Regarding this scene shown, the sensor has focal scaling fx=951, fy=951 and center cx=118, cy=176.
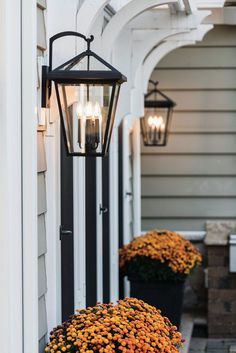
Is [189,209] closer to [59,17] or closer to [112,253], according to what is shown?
[112,253]

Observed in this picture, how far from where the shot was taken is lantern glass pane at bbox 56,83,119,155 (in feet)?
12.2

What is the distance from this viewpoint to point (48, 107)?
3832mm

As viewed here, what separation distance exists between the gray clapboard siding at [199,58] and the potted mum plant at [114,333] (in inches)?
177

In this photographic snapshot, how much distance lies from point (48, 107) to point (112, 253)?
3.02 m

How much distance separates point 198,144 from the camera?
27.1 feet

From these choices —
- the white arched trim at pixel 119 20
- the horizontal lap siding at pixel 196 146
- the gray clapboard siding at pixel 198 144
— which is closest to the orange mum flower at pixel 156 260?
the horizontal lap siding at pixel 196 146

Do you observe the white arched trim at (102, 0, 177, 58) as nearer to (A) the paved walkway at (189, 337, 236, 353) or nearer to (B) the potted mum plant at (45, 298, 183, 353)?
(B) the potted mum plant at (45, 298, 183, 353)

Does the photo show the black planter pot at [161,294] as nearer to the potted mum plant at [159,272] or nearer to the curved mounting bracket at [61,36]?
the potted mum plant at [159,272]

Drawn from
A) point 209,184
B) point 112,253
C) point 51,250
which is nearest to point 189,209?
point 209,184

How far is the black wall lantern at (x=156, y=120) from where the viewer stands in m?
7.75
